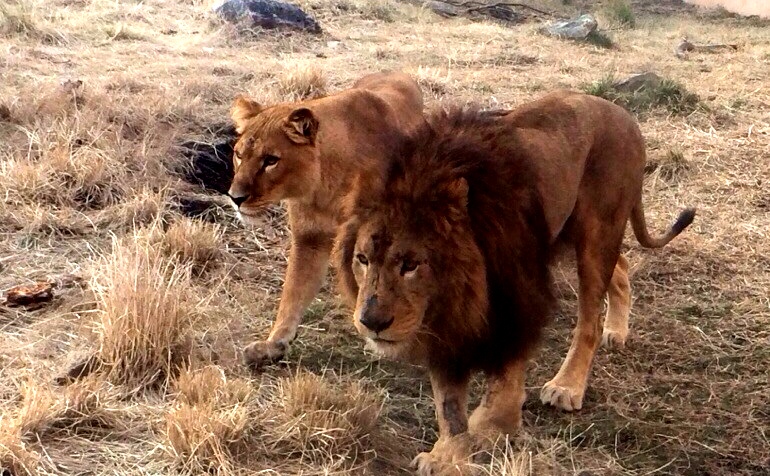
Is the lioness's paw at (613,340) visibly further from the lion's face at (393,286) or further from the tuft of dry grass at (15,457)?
the tuft of dry grass at (15,457)

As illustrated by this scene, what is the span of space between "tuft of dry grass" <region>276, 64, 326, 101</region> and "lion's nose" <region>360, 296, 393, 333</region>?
501 centimetres

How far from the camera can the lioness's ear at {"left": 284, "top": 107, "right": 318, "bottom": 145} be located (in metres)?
3.68

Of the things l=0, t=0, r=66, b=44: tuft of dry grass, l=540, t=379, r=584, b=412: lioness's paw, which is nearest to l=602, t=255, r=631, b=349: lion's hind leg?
l=540, t=379, r=584, b=412: lioness's paw

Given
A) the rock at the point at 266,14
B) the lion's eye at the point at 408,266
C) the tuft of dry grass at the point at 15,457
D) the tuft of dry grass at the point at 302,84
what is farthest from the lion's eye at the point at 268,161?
the rock at the point at 266,14

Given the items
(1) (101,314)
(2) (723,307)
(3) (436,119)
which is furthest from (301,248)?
(2) (723,307)

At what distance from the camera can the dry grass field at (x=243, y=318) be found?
2.85m

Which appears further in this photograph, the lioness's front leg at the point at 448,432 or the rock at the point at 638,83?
the rock at the point at 638,83

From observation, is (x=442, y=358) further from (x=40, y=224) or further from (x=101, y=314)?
(x=40, y=224)

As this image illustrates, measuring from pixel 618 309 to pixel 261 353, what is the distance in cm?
164

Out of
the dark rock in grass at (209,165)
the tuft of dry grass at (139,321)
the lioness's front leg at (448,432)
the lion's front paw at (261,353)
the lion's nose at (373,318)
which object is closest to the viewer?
the lion's nose at (373,318)

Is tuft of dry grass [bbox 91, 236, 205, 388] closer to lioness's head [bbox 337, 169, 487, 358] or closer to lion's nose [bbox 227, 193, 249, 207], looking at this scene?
lion's nose [bbox 227, 193, 249, 207]

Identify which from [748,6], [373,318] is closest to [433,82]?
[373,318]

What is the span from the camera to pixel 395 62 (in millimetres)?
9992

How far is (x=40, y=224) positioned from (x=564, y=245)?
2617 millimetres
